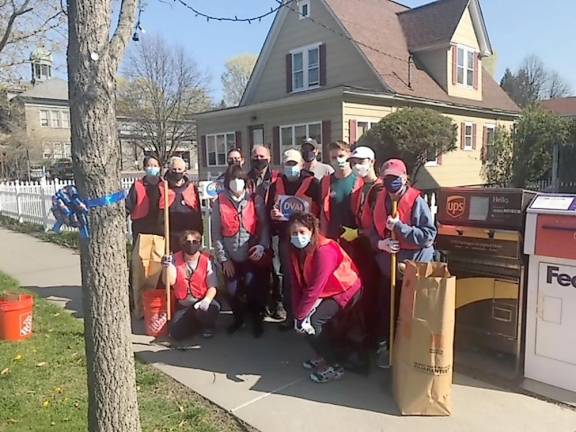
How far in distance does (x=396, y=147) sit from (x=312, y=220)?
1236 centimetres

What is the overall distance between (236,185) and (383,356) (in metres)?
1.97

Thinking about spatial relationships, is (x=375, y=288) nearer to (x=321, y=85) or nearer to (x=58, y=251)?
(x=58, y=251)

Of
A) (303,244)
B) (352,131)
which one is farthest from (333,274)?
(352,131)

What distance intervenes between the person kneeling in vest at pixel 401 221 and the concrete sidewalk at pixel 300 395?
864mm

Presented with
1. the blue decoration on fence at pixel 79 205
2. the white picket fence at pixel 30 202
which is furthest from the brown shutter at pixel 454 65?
the blue decoration on fence at pixel 79 205

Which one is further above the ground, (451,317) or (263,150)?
(263,150)

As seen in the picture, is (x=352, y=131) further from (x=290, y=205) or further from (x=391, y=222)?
(x=391, y=222)

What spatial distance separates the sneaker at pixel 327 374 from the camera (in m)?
3.72

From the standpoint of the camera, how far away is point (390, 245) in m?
3.69

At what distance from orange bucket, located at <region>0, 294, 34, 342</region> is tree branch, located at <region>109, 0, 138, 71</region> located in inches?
132

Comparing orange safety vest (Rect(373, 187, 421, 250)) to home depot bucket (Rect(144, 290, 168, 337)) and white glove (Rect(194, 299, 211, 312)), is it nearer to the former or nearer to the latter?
white glove (Rect(194, 299, 211, 312))

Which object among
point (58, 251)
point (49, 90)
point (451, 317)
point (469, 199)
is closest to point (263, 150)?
point (469, 199)

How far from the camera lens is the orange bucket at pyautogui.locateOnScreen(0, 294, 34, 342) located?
470cm

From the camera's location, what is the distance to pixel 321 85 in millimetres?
20047
